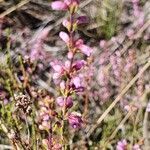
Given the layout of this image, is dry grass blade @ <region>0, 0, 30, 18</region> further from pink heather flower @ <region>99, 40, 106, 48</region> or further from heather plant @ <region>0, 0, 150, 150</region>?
pink heather flower @ <region>99, 40, 106, 48</region>

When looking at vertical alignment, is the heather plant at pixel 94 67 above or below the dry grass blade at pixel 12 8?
below

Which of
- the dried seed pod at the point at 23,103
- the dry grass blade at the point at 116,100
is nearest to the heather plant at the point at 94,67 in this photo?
the dry grass blade at the point at 116,100

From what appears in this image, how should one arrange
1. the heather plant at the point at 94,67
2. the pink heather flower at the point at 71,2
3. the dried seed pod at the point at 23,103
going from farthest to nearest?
the heather plant at the point at 94,67, the dried seed pod at the point at 23,103, the pink heather flower at the point at 71,2

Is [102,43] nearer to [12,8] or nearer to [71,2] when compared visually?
[12,8]

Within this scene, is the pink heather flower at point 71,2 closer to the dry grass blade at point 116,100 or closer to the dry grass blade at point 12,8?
the dry grass blade at point 116,100

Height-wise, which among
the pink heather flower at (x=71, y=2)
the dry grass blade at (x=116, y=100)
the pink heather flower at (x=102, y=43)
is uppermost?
the pink heather flower at (x=71, y=2)

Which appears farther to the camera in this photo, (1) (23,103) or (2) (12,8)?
(2) (12,8)

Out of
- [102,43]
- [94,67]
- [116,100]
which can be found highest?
[102,43]

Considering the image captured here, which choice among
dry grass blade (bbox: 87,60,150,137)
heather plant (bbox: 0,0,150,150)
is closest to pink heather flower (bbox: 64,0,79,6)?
heather plant (bbox: 0,0,150,150)

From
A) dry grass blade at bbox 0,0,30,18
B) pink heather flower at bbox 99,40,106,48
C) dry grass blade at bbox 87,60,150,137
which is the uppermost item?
dry grass blade at bbox 0,0,30,18

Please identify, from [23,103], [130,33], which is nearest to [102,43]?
[130,33]

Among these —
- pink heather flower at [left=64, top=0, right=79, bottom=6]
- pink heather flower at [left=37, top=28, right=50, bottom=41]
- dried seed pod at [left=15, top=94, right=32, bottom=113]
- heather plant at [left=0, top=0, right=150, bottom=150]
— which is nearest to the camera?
pink heather flower at [left=64, top=0, right=79, bottom=6]
